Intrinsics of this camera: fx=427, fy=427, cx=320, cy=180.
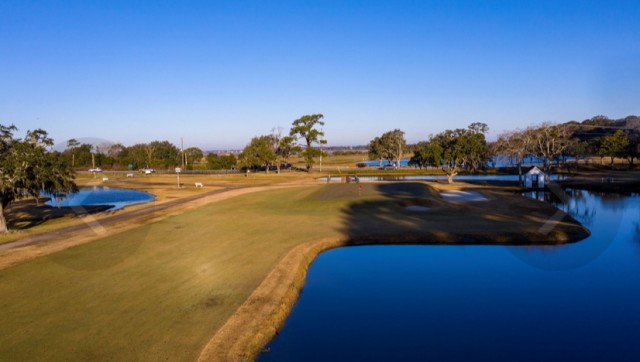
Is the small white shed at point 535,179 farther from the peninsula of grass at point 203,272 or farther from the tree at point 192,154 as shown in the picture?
the tree at point 192,154

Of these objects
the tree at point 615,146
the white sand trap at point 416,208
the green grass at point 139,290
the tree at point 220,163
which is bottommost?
the green grass at point 139,290

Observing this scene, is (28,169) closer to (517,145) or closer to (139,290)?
(139,290)

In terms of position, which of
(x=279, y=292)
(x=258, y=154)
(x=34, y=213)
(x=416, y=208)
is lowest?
(x=279, y=292)

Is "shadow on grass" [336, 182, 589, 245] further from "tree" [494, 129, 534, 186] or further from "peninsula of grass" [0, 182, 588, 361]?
"tree" [494, 129, 534, 186]

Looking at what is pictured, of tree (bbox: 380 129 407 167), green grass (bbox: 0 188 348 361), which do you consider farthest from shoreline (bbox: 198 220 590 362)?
tree (bbox: 380 129 407 167)

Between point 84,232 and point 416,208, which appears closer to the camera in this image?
point 84,232

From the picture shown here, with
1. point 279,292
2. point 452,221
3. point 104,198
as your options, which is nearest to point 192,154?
point 104,198

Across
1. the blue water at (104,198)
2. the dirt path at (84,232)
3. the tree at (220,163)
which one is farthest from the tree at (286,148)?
the dirt path at (84,232)
